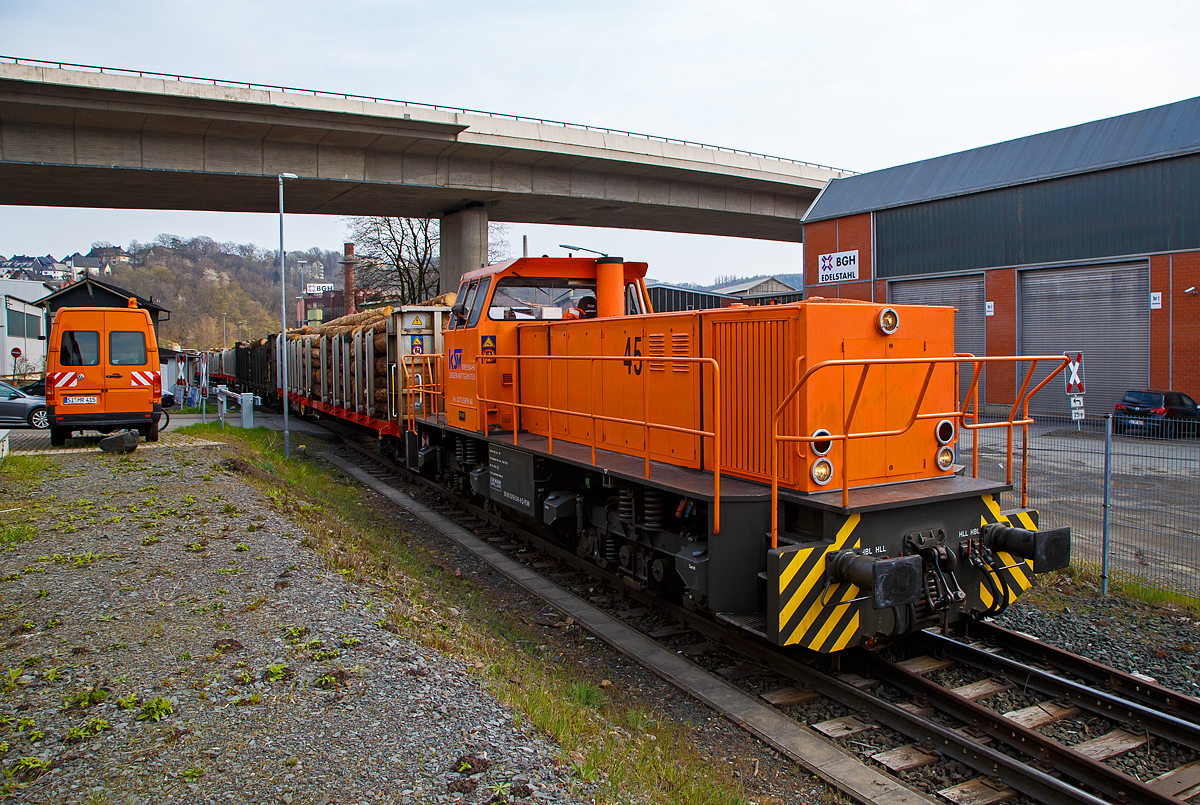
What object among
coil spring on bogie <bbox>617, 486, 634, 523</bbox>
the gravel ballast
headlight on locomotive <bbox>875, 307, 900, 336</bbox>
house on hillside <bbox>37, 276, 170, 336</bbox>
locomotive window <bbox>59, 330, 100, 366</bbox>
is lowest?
the gravel ballast

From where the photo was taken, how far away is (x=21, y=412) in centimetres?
Result: 2073

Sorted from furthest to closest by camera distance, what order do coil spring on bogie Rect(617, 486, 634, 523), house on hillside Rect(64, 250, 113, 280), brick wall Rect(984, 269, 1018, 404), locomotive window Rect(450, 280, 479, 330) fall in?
house on hillside Rect(64, 250, 113, 280), brick wall Rect(984, 269, 1018, 404), locomotive window Rect(450, 280, 479, 330), coil spring on bogie Rect(617, 486, 634, 523)

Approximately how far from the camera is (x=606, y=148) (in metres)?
25.7

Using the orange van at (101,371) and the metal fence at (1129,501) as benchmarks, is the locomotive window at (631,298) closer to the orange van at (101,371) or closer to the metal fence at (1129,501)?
the metal fence at (1129,501)

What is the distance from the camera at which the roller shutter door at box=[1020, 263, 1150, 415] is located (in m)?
20.6

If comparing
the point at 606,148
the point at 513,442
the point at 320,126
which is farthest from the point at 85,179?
the point at 513,442

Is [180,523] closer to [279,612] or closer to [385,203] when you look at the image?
[279,612]

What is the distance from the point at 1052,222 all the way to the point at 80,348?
81.9 ft

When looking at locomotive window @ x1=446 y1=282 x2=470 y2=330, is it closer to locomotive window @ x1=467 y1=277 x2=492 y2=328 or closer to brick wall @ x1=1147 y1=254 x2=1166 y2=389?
locomotive window @ x1=467 y1=277 x2=492 y2=328

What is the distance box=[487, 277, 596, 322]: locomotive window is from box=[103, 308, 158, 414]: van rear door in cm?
957

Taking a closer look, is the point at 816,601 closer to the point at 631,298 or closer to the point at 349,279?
the point at 631,298

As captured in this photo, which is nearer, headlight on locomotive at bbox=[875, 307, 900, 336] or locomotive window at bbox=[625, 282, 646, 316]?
headlight on locomotive at bbox=[875, 307, 900, 336]

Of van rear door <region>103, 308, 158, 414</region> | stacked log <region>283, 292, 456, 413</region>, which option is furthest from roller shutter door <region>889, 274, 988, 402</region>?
van rear door <region>103, 308, 158, 414</region>

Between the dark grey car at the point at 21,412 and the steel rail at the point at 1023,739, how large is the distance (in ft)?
76.8
